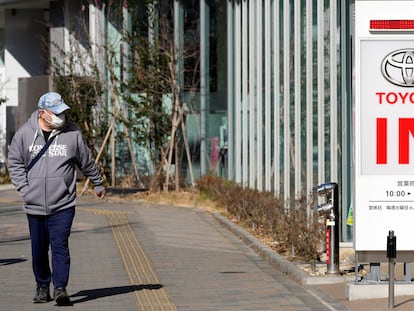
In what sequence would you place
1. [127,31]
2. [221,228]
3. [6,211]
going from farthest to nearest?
[127,31] → [6,211] → [221,228]

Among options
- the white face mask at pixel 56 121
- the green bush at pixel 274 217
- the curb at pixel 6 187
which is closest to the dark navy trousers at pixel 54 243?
→ the white face mask at pixel 56 121

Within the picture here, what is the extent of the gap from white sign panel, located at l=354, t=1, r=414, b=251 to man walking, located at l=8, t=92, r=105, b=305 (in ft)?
8.88

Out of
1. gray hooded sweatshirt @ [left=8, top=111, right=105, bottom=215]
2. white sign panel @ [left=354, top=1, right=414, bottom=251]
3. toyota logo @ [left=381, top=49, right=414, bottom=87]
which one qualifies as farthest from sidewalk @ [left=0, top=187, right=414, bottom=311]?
toyota logo @ [left=381, top=49, right=414, bottom=87]

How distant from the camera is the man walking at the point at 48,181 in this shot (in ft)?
35.0

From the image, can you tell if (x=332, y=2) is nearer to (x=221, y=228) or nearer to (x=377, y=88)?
(x=221, y=228)

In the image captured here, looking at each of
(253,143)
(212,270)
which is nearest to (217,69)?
(253,143)

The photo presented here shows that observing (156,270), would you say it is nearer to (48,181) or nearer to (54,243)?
(54,243)

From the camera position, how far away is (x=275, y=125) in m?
20.7

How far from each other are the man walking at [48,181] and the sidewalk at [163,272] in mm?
417

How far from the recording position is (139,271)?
1334cm

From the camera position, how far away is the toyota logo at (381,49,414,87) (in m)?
10.7

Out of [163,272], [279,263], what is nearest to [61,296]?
[163,272]

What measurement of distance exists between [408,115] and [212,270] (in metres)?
3.80

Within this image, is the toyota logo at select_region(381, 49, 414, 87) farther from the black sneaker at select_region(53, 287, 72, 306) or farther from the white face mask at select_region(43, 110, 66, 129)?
the black sneaker at select_region(53, 287, 72, 306)
